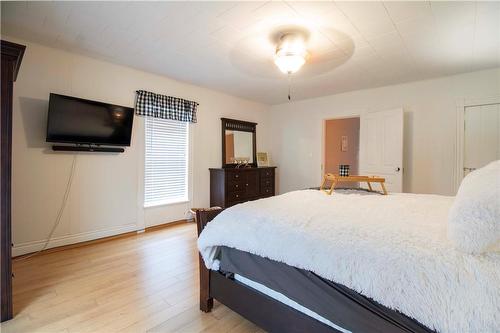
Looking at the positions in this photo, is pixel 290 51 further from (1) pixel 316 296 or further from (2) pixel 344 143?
(2) pixel 344 143

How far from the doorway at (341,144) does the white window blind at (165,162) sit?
10.1 feet

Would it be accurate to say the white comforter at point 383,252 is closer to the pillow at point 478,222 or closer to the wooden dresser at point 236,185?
the pillow at point 478,222

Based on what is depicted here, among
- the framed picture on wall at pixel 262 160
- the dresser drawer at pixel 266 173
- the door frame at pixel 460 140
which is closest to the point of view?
the door frame at pixel 460 140

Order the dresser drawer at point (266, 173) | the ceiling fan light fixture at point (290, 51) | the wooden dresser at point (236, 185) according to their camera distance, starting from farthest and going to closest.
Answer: the dresser drawer at point (266, 173), the wooden dresser at point (236, 185), the ceiling fan light fixture at point (290, 51)

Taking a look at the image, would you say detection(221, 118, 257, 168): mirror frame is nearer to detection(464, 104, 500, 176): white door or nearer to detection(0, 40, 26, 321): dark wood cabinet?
detection(0, 40, 26, 321): dark wood cabinet

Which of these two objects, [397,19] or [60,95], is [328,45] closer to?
[397,19]

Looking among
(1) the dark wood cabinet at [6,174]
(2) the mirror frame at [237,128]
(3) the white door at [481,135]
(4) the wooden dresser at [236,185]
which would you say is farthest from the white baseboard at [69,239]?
(3) the white door at [481,135]

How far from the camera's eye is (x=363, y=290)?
3.15 feet

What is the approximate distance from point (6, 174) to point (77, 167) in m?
1.45

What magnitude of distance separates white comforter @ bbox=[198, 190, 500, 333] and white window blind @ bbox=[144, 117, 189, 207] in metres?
2.47

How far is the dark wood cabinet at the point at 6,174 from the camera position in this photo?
5.24 feet

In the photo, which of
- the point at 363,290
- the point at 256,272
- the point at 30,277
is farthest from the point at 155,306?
the point at 363,290

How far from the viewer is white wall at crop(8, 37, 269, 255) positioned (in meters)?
2.63

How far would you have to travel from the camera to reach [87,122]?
290cm
